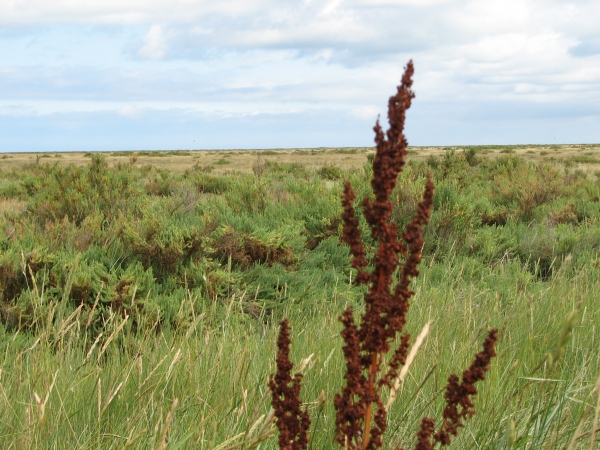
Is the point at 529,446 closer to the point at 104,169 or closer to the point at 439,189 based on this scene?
the point at 439,189

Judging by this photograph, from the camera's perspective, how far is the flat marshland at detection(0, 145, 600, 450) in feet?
7.31

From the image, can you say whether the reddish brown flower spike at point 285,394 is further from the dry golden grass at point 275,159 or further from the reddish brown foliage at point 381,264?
the dry golden grass at point 275,159

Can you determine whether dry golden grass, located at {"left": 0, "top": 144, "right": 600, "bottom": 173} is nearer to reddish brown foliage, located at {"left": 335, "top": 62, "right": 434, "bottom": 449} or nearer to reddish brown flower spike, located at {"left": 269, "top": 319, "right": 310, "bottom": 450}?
reddish brown flower spike, located at {"left": 269, "top": 319, "right": 310, "bottom": 450}

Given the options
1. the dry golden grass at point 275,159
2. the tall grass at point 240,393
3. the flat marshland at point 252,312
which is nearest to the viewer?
the tall grass at point 240,393

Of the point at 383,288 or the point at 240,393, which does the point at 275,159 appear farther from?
the point at 383,288

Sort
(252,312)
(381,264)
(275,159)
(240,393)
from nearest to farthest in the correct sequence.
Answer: (381,264)
(240,393)
(252,312)
(275,159)

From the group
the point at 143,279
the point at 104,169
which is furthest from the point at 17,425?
the point at 104,169

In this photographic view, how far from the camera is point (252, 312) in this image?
17.6 ft

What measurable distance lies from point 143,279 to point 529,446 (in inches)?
149

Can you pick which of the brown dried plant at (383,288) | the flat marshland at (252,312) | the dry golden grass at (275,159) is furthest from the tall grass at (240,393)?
the dry golden grass at (275,159)

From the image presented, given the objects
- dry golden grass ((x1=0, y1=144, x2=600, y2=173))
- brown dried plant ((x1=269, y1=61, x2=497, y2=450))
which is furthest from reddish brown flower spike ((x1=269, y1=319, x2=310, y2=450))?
dry golden grass ((x1=0, y1=144, x2=600, y2=173))

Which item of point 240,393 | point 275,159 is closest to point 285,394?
point 240,393

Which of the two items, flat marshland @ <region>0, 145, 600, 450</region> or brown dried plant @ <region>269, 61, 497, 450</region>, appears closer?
brown dried plant @ <region>269, 61, 497, 450</region>

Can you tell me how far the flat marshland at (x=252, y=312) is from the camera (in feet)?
7.31
